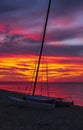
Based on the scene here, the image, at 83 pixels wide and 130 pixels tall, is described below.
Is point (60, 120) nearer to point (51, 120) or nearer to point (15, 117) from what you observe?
point (51, 120)

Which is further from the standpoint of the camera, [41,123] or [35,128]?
[41,123]

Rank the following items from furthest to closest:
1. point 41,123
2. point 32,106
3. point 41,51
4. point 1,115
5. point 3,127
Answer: point 41,51 < point 32,106 < point 1,115 < point 41,123 < point 3,127

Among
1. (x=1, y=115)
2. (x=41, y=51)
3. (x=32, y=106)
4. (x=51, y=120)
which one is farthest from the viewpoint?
(x=41, y=51)

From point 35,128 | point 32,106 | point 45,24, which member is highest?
point 45,24

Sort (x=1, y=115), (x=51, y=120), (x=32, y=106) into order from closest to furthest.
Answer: (x=51, y=120) < (x=1, y=115) < (x=32, y=106)

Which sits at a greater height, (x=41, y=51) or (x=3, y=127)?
(x=41, y=51)

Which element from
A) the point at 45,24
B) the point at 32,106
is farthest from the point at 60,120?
the point at 45,24

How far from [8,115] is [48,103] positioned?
8.36 meters

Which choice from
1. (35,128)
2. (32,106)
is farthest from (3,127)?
(32,106)

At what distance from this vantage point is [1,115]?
32188 mm

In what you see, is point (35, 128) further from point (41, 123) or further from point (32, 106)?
point (32, 106)

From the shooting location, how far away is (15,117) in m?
31.1

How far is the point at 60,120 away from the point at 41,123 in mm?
2744

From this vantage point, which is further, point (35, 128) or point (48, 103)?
point (48, 103)
